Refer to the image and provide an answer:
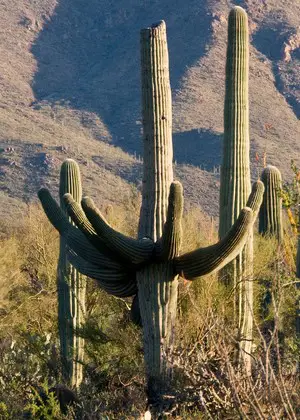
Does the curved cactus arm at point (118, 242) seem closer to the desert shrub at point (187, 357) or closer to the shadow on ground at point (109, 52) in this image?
the desert shrub at point (187, 357)

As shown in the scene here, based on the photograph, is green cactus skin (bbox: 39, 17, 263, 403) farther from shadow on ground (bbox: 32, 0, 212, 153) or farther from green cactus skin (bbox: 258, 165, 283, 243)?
shadow on ground (bbox: 32, 0, 212, 153)

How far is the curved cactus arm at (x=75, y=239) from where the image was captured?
11.0 metres

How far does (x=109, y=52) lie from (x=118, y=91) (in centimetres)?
1387

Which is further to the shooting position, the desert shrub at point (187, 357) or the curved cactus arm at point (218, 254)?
the curved cactus arm at point (218, 254)

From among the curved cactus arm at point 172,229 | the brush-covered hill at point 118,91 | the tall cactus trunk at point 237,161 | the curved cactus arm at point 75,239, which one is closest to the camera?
the curved cactus arm at point 172,229

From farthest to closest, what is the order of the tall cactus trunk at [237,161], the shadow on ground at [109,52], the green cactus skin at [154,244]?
1. the shadow on ground at [109,52]
2. the tall cactus trunk at [237,161]
3. the green cactus skin at [154,244]

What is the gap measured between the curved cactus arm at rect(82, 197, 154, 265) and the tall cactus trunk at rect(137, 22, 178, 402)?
251 mm

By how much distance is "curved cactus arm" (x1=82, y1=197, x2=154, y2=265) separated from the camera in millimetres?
10422

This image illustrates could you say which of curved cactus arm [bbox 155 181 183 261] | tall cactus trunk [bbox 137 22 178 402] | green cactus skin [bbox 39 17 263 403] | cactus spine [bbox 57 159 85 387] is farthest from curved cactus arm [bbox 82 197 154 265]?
cactus spine [bbox 57 159 85 387]

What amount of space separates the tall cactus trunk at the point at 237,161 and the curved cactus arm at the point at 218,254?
2164mm

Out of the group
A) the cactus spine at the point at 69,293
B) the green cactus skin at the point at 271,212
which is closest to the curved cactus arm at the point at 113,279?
the cactus spine at the point at 69,293

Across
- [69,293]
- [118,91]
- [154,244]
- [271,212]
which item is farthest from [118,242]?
[118,91]

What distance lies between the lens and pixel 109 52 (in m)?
92.9

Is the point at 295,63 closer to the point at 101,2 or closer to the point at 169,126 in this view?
the point at 101,2
